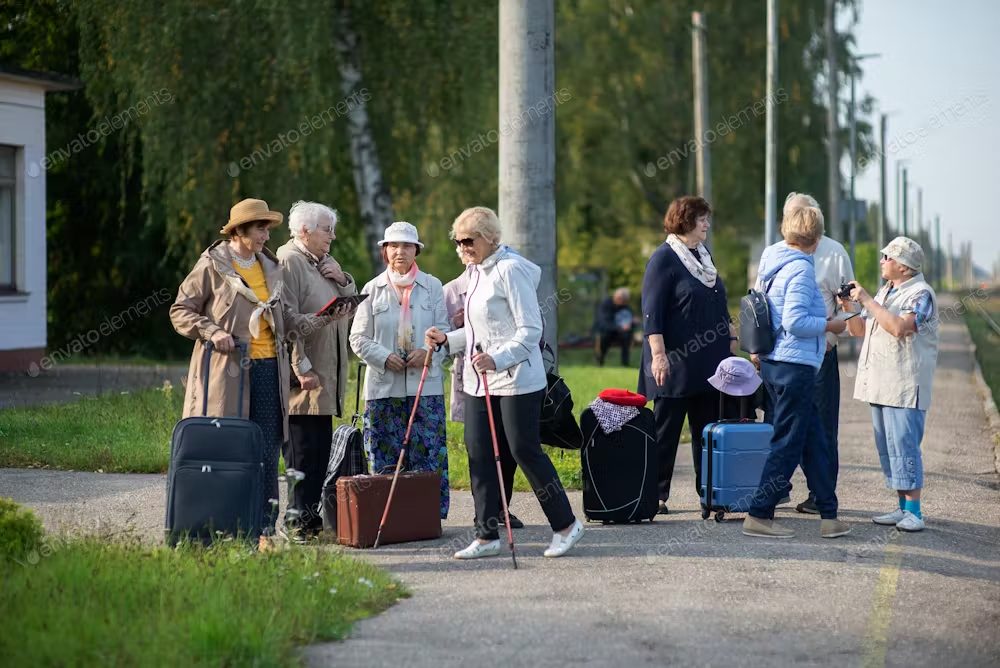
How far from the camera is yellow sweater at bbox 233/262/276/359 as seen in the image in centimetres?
749

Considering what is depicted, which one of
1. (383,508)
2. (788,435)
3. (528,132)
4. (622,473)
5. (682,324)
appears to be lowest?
(383,508)

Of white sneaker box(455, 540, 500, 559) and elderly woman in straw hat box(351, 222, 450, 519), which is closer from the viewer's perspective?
white sneaker box(455, 540, 500, 559)

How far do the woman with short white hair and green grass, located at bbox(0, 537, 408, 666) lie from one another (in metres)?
1.18

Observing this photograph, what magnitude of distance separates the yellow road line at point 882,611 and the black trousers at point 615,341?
66.4ft

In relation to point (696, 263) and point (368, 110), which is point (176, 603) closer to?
point (696, 263)

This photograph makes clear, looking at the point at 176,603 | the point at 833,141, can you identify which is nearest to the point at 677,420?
the point at 176,603

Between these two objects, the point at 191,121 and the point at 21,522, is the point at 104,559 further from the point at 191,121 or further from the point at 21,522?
the point at 191,121

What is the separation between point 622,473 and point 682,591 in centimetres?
198

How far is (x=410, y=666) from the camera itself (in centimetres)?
518

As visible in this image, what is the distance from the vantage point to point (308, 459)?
26.4ft

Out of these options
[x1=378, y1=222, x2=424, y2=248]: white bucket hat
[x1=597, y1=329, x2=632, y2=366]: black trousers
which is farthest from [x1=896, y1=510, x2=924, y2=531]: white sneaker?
[x1=597, y1=329, x2=632, y2=366]: black trousers

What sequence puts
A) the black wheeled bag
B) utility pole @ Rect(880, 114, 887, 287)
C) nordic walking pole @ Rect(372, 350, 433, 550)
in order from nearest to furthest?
nordic walking pole @ Rect(372, 350, 433, 550)
the black wheeled bag
utility pole @ Rect(880, 114, 887, 287)

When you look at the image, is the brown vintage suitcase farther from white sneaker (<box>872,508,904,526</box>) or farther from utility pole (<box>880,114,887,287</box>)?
utility pole (<box>880,114,887,287</box>)

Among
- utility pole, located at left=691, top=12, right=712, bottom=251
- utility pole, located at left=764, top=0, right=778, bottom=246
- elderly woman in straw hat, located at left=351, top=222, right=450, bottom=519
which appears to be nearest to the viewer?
elderly woman in straw hat, located at left=351, top=222, right=450, bottom=519
